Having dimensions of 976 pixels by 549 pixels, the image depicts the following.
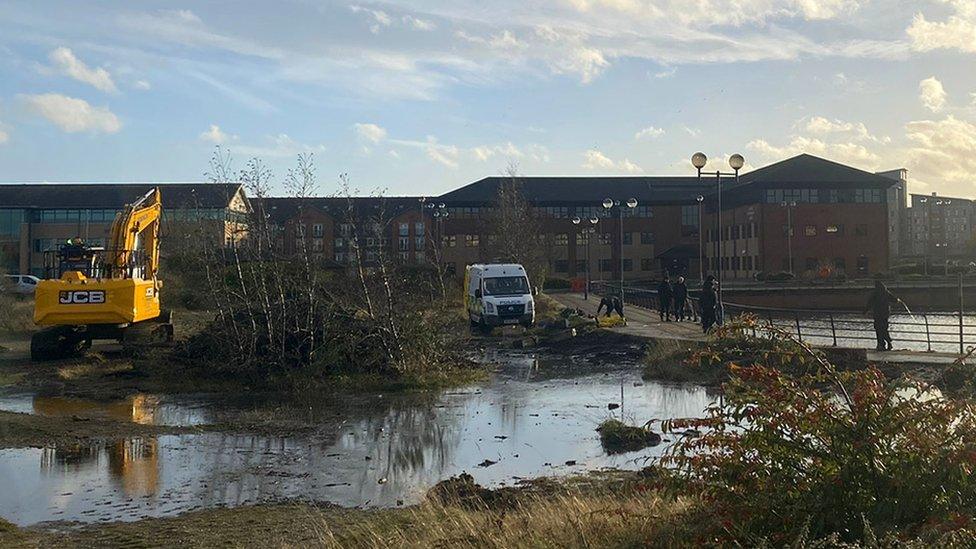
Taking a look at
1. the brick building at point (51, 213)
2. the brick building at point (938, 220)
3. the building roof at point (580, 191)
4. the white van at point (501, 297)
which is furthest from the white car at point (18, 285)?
the brick building at point (938, 220)

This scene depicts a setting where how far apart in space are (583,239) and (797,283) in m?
29.3

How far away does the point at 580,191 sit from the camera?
315ft

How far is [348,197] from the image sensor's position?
22.8 metres

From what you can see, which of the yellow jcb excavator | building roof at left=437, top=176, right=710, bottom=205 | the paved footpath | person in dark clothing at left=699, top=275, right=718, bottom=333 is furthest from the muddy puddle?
building roof at left=437, top=176, right=710, bottom=205

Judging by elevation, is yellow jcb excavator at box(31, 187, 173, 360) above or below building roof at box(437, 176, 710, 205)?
below

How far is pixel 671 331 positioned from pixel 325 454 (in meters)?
19.1

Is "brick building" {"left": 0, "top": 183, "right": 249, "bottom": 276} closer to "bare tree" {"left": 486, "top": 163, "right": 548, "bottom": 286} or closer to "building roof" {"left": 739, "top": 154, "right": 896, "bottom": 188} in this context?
"bare tree" {"left": 486, "top": 163, "right": 548, "bottom": 286}

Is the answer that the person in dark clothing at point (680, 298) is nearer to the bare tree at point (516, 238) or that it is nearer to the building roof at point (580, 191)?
the bare tree at point (516, 238)

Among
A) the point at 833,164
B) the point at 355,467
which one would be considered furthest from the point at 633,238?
the point at 355,467

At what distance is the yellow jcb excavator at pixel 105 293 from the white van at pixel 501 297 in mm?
13135

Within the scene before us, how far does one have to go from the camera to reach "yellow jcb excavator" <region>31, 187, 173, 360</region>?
888 inches

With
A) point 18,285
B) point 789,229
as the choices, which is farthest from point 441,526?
point 789,229

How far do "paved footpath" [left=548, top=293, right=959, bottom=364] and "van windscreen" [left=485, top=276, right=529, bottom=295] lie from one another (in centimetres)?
433

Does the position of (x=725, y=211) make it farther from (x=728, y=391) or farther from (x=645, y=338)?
(x=728, y=391)
